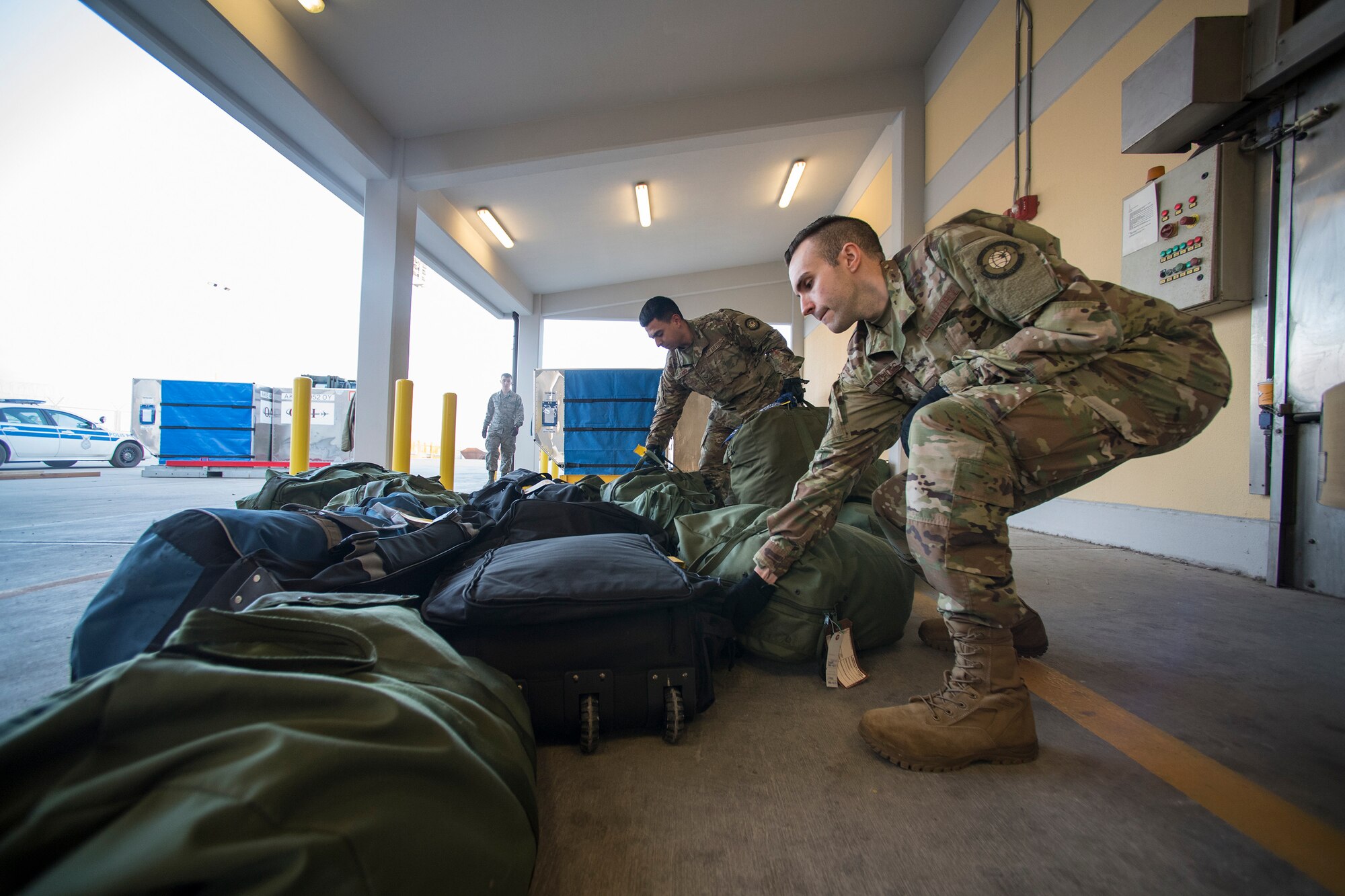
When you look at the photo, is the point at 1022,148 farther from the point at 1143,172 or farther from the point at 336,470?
the point at 336,470

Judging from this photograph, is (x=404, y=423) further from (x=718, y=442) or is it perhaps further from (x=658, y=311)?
(x=718, y=442)

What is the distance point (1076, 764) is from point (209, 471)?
1367 centimetres

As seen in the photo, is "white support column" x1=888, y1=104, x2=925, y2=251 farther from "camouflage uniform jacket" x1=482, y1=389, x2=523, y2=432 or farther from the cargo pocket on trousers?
"camouflage uniform jacket" x1=482, y1=389, x2=523, y2=432

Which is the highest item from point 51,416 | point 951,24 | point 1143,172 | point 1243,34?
point 951,24

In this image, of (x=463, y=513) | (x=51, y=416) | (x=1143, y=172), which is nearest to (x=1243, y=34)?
(x=1143, y=172)

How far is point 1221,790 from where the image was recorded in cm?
91

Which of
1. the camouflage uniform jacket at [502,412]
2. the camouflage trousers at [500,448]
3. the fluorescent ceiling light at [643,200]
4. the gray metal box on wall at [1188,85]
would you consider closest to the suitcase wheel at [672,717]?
the gray metal box on wall at [1188,85]

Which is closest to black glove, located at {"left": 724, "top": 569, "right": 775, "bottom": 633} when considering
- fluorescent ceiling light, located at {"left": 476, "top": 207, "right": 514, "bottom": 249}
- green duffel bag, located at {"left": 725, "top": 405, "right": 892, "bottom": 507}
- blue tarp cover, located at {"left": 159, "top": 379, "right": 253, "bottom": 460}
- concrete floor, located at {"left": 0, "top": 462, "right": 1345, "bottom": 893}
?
concrete floor, located at {"left": 0, "top": 462, "right": 1345, "bottom": 893}

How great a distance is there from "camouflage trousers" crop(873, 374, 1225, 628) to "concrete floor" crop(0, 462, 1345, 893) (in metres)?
0.32

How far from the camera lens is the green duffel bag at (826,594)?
139 cm

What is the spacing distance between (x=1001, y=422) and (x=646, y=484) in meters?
1.83

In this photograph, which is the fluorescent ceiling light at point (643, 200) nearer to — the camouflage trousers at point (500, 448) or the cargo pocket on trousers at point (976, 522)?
the camouflage trousers at point (500, 448)

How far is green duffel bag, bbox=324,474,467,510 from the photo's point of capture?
227 centimetres

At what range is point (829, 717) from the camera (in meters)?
1.18
